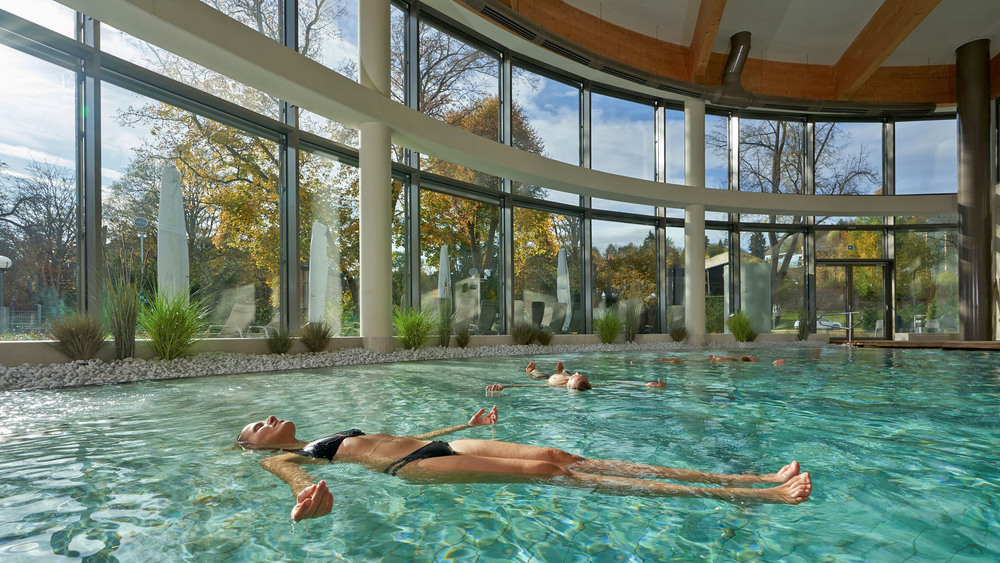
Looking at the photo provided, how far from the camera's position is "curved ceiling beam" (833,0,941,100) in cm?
1073

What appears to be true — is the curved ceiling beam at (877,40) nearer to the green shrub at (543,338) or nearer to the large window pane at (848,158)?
the large window pane at (848,158)

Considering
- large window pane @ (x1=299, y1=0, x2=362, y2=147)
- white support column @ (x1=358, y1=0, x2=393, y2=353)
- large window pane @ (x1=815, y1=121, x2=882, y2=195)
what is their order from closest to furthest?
1. white support column @ (x1=358, y1=0, x2=393, y2=353)
2. large window pane @ (x1=299, y1=0, x2=362, y2=147)
3. large window pane @ (x1=815, y1=121, x2=882, y2=195)

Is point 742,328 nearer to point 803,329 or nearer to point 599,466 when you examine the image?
point 803,329

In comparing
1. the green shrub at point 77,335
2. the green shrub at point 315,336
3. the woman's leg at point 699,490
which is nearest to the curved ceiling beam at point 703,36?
the green shrub at point 315,336

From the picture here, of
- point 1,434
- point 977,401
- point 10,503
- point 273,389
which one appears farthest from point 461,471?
point 977,401

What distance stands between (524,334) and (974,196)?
1122cm

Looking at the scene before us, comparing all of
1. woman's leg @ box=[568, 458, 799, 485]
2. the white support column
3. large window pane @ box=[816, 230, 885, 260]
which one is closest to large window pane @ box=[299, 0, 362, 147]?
the white support column

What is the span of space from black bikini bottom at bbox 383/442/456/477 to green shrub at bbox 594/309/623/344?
10.1 meters

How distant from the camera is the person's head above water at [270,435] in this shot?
2619 millimetres

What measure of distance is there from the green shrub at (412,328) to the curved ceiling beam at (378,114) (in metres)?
2.71

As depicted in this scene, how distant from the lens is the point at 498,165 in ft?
33.4

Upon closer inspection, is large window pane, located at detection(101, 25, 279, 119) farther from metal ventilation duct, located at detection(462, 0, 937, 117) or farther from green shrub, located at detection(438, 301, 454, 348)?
green shrub, located at detection(438, 301, 454, 348)

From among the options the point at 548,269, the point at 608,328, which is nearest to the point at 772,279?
the point at 608,328

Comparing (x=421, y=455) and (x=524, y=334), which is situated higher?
(x=421, y=455)
